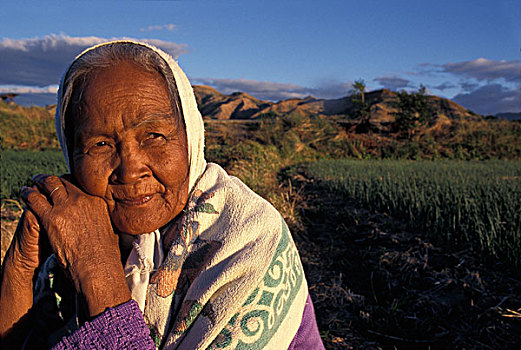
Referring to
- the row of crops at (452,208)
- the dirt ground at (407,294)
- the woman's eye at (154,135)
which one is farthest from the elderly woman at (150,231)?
the row of crops at (452,208)

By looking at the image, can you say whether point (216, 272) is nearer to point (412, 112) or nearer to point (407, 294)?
point (407, 294)

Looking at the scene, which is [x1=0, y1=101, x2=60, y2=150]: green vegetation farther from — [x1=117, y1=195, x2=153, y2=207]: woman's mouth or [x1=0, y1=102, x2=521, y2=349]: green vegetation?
[x1=117, y1=195, x2=153, y2=207]: woman's mouth

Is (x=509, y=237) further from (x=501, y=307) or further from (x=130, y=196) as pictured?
(x=130, y=196)

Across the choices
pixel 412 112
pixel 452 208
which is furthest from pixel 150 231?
pixel 412 112

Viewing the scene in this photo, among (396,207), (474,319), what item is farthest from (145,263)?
(396,207)

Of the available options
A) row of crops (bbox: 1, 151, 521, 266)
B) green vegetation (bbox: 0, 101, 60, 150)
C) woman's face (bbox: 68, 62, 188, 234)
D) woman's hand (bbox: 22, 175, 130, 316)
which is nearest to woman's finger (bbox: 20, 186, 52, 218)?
woman's hand (bbox: 22, 175, 130, 316)

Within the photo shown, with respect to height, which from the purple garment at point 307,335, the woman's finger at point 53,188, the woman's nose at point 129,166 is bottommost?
the purple garment at point 307,335

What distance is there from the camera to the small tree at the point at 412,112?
57.6 ft

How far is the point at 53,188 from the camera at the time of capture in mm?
1161

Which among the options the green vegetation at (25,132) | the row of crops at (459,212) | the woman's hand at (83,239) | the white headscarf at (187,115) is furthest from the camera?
the green vegetation at (25,132)

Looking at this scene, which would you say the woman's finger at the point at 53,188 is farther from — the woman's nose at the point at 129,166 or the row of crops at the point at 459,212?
the row of crops at the point at 459,212

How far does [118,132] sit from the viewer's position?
3.65 ft

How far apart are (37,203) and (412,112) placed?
18350 mm

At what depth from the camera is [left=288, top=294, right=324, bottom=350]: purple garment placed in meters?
1.15
